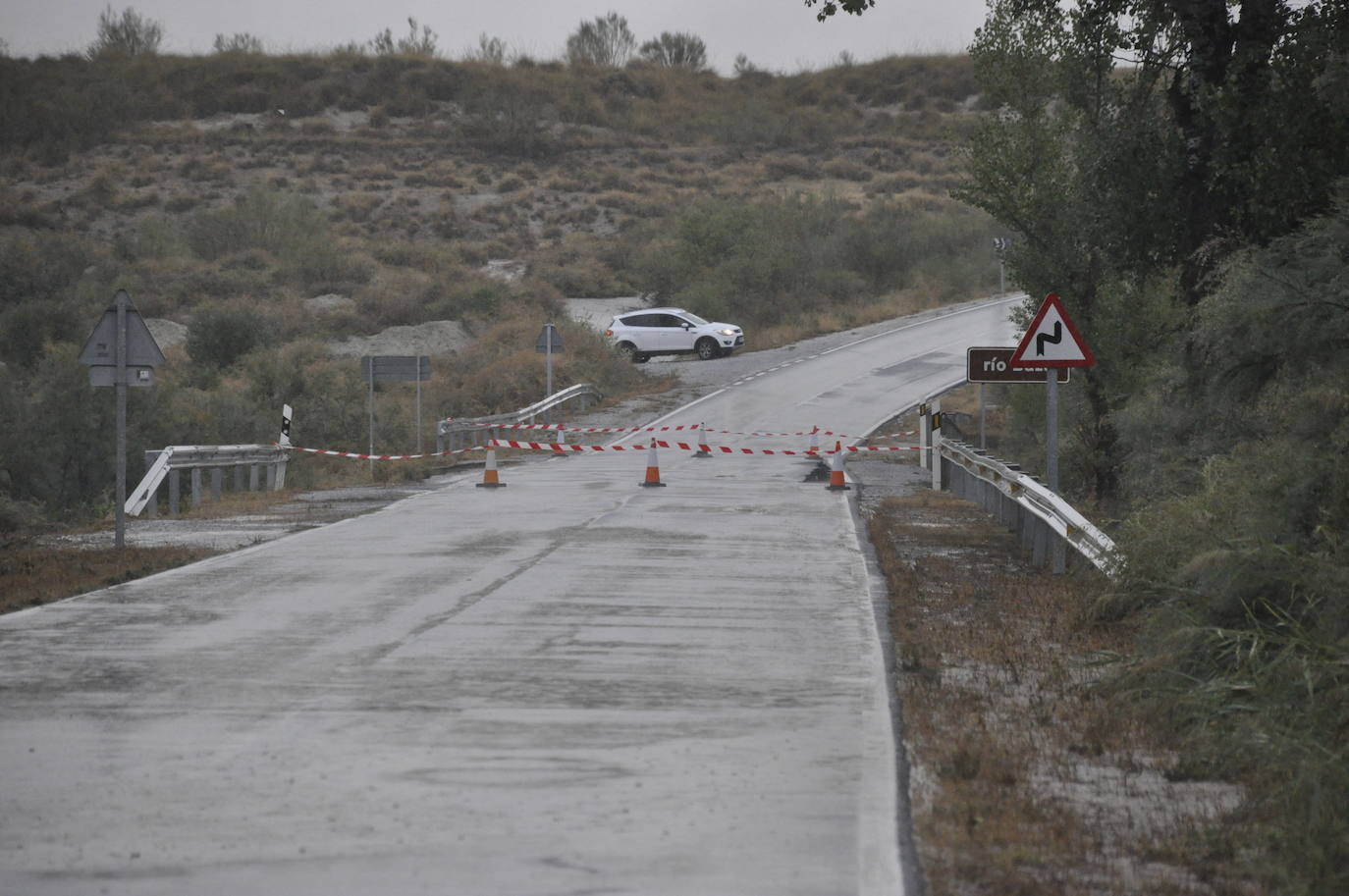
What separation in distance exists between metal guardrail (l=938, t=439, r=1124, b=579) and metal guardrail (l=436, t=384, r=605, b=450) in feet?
35.5

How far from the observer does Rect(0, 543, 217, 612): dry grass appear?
578 inches

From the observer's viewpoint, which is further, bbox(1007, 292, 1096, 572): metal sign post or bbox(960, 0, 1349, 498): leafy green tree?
bbox(960, 0, 1349, 498): leafy green tree

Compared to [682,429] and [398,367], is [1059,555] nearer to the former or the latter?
[398,367]

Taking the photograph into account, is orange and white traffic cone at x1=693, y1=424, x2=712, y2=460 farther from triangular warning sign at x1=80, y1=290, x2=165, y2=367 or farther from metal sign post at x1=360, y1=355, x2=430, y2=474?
triangular warning sign at x1=80, y1=290, x2=165, y2=367

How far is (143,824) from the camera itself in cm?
687

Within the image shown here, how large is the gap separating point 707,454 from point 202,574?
19.6 m

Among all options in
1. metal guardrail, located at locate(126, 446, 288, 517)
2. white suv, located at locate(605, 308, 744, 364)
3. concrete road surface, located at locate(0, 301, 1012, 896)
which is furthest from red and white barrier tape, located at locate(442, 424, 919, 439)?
concrete road surface, located at locate(0, 301, 1012, 896)

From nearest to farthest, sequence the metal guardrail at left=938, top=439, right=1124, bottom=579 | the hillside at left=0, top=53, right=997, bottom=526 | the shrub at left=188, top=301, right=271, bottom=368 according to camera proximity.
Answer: the metal guardrail at left=938, top=439, right=1124, bottom=579, the hillside at left=0, top=53, right=997, bottom=526, the shrub at left=188, top=301, right=271, bottom=368

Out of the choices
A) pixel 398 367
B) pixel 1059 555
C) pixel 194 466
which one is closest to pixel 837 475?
pixel 398 367

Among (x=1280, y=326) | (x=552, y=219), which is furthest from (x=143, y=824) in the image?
(x=552, y=219)

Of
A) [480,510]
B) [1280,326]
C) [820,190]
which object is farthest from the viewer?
[820,190]

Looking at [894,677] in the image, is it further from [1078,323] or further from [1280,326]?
[1078,323]

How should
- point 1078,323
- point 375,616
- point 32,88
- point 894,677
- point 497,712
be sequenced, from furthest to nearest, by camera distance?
point 32,88 < point 1078,323 < point 375,616 < point 894,677 < point 497,712

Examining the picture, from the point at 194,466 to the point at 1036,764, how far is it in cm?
1907
